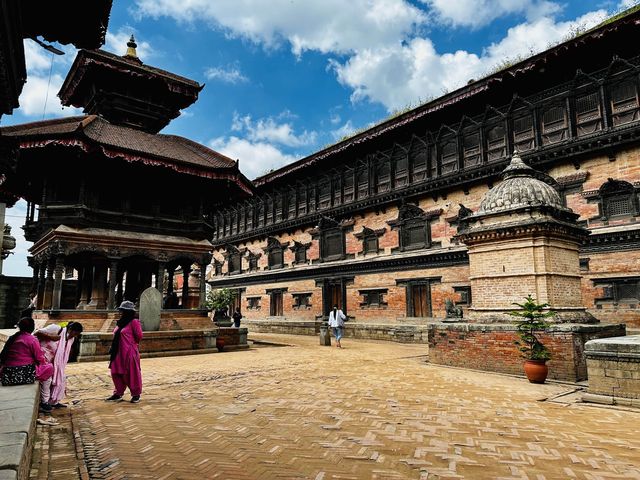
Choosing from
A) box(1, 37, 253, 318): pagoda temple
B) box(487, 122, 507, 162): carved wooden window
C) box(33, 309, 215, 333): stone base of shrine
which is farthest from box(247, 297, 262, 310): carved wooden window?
box(487, 122, 507, 162): carved wooden window

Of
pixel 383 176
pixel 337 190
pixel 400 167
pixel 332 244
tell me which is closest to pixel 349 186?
pixel 337 190

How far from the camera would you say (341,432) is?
536cm

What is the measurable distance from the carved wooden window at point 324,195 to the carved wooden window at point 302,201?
59.5 inches

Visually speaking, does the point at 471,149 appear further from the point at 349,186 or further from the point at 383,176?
the point at 349,186

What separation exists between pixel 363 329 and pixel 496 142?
11925 mm

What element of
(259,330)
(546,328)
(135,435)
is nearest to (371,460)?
(135,435)

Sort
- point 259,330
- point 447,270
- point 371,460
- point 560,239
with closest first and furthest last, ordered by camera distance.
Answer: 1. point 371,460
2. point 560,239
3. point 447,270
4. point 259,330

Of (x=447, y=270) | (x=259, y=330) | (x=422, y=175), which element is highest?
(x=422, y=175)

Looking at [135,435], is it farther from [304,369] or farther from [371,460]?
[304,369]

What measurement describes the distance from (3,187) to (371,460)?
17294 mm

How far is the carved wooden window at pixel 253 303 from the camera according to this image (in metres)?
32.3

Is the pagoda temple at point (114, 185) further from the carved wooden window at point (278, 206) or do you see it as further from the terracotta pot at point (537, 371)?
the terracotta pot at point (537, 371)

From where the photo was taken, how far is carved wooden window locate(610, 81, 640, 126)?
613 inches

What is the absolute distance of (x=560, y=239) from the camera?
34.1ft
